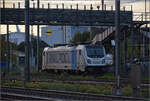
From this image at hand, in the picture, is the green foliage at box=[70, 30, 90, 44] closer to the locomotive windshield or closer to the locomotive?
the locomotive

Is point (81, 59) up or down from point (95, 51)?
down

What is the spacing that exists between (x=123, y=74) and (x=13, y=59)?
38004 mm

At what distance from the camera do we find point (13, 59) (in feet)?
222

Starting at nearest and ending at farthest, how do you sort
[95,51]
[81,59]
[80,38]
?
[81,59] < [95,51] < [80,38]

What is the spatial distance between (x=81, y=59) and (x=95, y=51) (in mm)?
1503

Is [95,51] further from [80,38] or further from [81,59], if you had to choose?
[80,38]

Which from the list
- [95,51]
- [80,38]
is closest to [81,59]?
[95,51]

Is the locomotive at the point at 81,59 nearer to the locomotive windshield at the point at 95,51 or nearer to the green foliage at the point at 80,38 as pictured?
the locomotive windshield at the point at 95,51

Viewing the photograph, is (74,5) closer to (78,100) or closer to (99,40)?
(99,40)

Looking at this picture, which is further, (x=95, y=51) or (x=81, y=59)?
(x=95, y=51)

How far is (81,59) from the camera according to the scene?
3556 cm

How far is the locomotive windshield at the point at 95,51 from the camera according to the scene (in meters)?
35.4

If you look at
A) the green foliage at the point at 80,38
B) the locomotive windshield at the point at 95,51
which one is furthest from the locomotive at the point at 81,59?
the green foliage at the point at 80,38

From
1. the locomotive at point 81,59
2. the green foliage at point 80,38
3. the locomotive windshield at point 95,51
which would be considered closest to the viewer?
the locomotive at point 81,59
